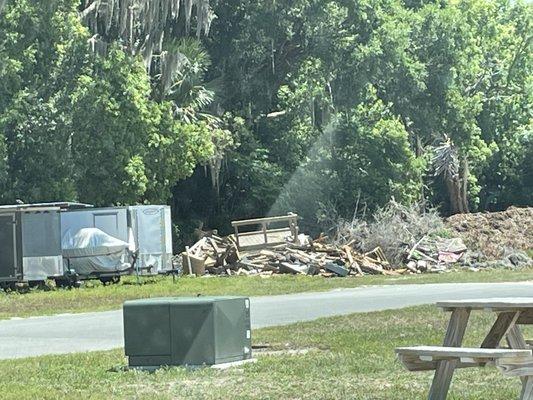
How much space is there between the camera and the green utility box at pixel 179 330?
14078mm

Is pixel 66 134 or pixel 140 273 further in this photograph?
pixel 66 134

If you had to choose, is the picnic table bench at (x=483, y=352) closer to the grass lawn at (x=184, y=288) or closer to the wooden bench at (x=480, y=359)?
the wooden bench at (x=480, y=359)

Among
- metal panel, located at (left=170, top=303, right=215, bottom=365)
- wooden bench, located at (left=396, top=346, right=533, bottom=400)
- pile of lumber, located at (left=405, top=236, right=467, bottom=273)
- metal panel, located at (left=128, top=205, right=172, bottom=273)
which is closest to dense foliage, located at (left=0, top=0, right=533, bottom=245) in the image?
metal panel, located at (left=128, top=205, right=172, bottom=273)

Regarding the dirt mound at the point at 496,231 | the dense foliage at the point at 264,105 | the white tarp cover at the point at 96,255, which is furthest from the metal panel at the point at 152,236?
the dirt mound at the point at 496,231

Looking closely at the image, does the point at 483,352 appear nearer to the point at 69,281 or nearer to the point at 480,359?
the point at 480,359

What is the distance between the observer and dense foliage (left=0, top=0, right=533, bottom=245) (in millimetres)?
44562

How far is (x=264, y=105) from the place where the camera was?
184 feet

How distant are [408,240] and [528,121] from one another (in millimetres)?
25073

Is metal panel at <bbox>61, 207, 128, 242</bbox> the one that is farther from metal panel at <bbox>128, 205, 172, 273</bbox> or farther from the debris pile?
the debris pile

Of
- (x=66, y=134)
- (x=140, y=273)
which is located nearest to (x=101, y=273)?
(x=140, y=273)

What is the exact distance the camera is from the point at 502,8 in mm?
73625

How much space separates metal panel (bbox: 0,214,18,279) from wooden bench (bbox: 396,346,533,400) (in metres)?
26.3

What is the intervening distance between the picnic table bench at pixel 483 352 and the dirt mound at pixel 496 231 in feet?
116

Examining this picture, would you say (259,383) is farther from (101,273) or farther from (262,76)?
(262,76)
